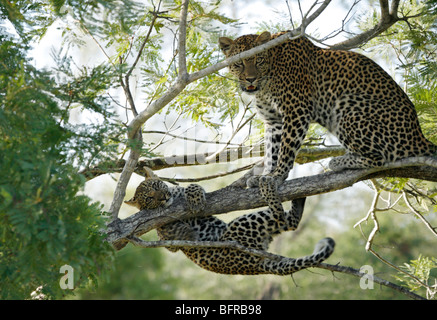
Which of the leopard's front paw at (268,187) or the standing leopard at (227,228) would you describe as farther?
the standing leopard at (227,228)

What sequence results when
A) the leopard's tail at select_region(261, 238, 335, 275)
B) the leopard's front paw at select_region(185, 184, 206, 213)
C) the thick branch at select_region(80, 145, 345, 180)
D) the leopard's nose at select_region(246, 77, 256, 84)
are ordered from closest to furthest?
the leopard's tail at select_region(261, 238, 335, 275) → the leopard's front paw at select_region(185, 184, 206, 213) → the leopard's nose at select_region(246, 77, 256, 84) → the thick branch at select_region(80, 145, 345, 180)

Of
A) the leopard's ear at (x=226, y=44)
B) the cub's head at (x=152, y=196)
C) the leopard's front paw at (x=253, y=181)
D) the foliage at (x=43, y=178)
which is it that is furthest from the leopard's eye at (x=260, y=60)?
the foliage at (x=43, y=178)

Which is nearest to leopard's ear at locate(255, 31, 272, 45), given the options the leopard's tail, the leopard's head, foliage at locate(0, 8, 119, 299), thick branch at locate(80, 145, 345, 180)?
the leopard's head

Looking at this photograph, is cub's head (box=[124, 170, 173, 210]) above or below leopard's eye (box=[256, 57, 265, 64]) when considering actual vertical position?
below

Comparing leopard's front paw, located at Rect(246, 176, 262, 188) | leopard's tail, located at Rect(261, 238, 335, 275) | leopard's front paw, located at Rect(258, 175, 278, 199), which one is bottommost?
leopard's tail, located at Rect(261, 238, 335, 275)

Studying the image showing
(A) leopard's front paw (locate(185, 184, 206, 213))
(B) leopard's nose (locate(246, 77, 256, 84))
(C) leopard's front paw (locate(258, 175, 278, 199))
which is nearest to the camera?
(C) leopard's front paw (locate(258, 175, 278, 199))

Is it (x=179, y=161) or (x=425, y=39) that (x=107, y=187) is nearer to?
(x=179, y=161)

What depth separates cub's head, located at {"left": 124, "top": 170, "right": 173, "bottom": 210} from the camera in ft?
25.4

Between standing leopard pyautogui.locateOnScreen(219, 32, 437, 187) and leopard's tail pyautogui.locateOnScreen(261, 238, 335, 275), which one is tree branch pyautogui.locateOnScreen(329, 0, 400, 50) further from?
leopard's tail pyautogui.locateOnScreen(261, 238, 335, 275)

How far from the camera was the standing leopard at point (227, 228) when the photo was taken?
749 cm

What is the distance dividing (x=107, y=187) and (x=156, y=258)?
15370mm

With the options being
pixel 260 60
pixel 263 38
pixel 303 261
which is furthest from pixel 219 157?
pixel 303 261

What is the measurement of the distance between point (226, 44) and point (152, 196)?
2.61 m

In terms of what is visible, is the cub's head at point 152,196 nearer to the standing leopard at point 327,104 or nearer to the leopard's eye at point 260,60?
the standing leopard at point 327,104
